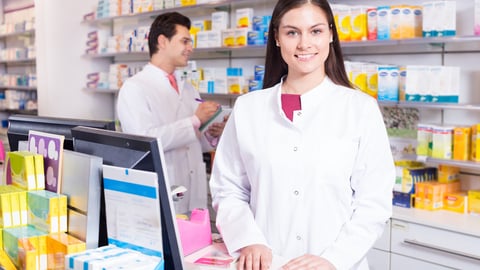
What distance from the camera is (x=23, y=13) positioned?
8.23 metres

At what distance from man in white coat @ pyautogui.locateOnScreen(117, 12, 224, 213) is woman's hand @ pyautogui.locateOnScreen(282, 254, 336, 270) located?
6.17 ft

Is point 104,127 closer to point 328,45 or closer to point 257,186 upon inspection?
point 257,186

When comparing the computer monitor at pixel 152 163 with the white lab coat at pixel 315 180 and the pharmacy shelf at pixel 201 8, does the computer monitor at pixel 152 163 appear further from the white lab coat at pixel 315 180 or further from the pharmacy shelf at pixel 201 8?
the pharmacy shelf at pixel 201 8

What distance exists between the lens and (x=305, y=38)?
186 centimetres

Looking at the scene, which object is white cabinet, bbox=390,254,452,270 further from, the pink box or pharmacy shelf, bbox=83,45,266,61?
pharmacy shelf, bbox=83,45,266,61

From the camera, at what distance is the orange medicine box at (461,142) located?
3.06 m

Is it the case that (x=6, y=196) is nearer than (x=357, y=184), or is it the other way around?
(x=6, y=196)

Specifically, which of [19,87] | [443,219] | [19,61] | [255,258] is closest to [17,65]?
[19,61]

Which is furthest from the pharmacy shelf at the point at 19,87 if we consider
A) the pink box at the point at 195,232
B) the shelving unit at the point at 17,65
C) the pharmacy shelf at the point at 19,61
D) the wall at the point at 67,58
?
the pink box at the point at 195,232

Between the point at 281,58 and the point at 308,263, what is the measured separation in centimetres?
80

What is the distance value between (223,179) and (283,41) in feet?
1.77

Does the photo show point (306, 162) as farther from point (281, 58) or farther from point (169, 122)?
point (169, 122)

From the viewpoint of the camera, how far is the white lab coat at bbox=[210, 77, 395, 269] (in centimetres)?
178

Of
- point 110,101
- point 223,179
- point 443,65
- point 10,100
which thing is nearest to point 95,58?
point 110,101
